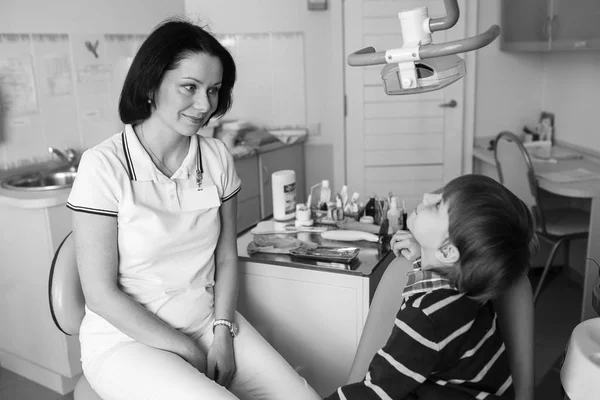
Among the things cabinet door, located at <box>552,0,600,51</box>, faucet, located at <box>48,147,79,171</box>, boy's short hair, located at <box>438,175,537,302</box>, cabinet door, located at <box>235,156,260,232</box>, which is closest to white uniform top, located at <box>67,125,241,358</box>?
boy's short hair, located at <box>438,175,537,302</box>

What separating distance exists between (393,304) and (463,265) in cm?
27

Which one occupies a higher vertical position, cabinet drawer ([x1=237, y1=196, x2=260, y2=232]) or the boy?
the boy

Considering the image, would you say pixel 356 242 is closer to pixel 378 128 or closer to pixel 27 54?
pixel 27 54

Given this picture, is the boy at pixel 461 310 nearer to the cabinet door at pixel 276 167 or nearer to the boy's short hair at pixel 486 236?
the boy's short hair at pixel 486 236

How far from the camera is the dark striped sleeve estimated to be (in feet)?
3.49

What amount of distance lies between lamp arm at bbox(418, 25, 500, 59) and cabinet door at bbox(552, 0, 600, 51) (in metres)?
1.94

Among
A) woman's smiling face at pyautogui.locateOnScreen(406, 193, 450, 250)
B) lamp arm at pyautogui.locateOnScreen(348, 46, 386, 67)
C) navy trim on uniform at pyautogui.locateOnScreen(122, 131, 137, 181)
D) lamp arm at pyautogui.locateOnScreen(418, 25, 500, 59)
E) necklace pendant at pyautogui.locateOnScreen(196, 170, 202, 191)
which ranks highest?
lamp arm at pyautogui.locateOnScreen(418, 25, 500, 59)

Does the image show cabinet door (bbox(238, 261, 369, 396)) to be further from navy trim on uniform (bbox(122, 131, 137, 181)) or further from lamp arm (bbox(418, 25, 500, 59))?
lamp arm (bbox(418, 25, 500, 59))

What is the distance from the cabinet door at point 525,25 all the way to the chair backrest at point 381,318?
2.15 m

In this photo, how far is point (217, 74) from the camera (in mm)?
1422

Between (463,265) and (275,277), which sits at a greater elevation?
(463,265)

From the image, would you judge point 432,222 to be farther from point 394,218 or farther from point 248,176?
point 248,176

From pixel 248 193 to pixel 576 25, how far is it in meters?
1.81

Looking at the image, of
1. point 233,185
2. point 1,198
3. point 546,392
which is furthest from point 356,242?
point 1,198
